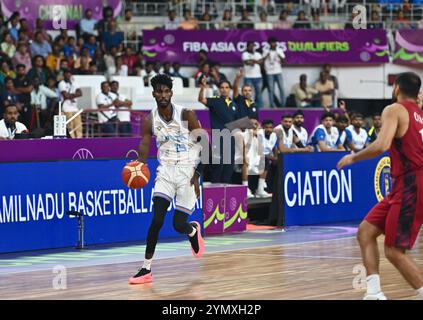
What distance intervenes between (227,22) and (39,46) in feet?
21.8

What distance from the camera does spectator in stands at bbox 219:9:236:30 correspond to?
31.9 m

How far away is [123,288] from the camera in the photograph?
12336 millimetres

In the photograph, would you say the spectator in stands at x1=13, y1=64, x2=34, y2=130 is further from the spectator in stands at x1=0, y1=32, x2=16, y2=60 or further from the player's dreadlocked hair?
the player's dreadlocked hair

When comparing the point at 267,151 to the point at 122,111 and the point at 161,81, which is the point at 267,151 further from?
the point at 161,81

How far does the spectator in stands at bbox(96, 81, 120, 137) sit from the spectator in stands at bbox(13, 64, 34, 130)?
5.08 feet

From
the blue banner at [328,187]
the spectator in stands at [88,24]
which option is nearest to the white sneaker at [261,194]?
the blue banner at [328,187]

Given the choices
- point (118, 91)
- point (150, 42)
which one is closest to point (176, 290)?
point (118, 91)

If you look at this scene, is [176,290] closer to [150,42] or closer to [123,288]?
[123,288]

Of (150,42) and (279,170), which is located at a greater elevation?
(150,42)

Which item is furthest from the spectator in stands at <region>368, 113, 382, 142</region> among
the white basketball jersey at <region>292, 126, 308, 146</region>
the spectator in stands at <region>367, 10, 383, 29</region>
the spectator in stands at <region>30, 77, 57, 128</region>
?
the spectator in stands at <region>367, 10, 383, 29</region>

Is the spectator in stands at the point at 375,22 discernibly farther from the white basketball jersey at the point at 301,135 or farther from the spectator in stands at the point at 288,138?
the spectator in stands at the point at 288,138

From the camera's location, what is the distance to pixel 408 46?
109 feet

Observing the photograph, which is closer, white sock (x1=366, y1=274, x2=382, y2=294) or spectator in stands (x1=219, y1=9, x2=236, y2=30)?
white sock (x1=366, y1=274, x2=382, y2=294)
